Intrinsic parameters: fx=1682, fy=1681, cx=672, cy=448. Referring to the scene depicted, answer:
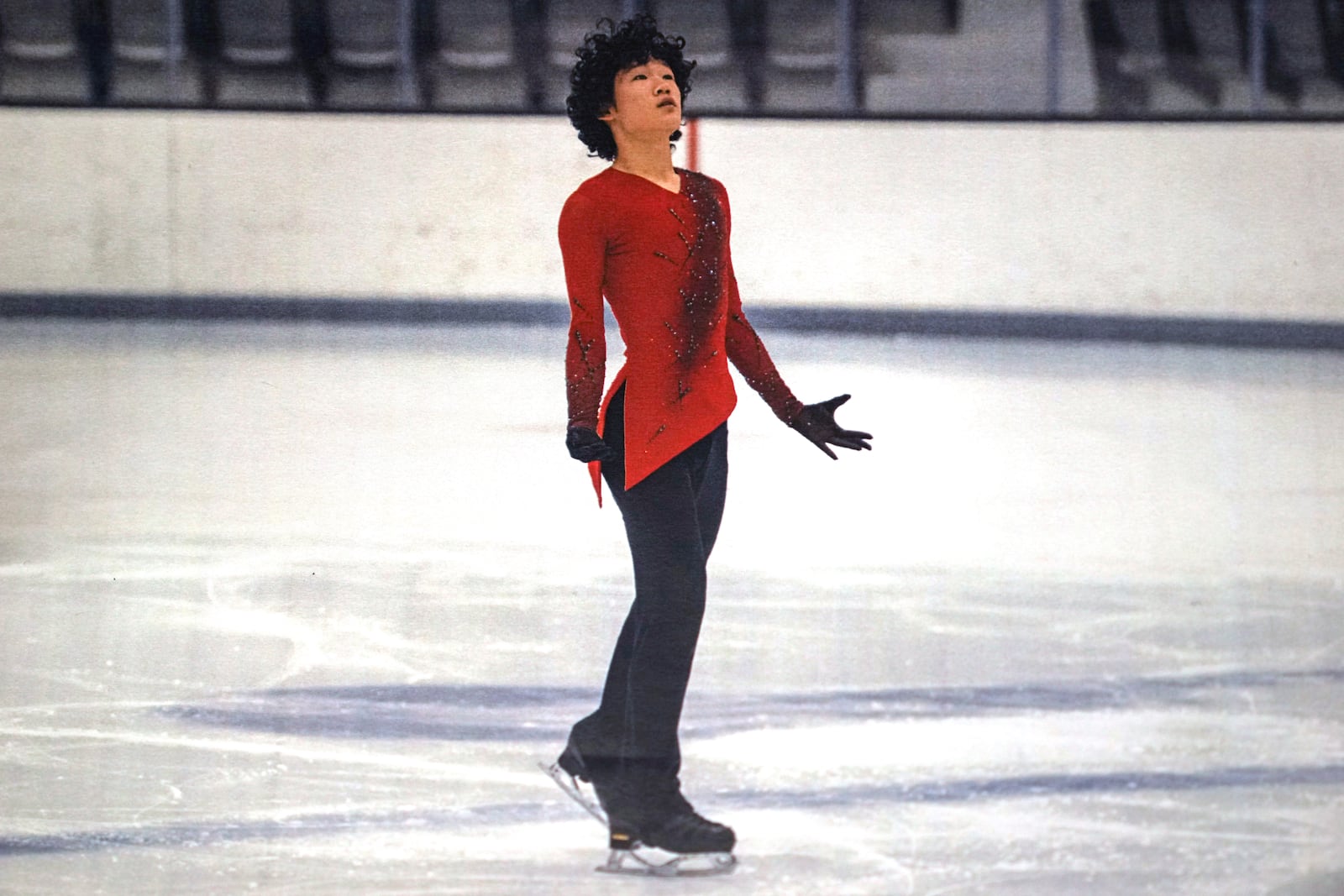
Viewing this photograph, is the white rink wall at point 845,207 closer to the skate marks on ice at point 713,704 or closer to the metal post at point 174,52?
the metal post at point 174,52

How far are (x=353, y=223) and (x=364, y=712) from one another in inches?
174

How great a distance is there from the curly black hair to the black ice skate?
0.91 m

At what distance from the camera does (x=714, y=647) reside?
291cm

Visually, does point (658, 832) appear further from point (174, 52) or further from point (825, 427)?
point (174, 52)

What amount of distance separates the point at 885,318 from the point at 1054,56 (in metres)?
1.23

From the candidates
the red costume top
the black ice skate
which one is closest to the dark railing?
the red costume top

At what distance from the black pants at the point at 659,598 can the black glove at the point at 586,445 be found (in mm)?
92

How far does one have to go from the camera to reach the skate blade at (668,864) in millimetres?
2289

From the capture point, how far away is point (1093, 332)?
7035mm

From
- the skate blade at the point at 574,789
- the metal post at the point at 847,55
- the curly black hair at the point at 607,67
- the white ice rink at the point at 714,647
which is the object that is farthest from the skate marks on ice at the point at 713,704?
the metal post at the point at 847,55

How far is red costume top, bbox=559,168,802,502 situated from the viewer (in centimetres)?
229

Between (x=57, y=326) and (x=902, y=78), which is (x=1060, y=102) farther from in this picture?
(x=57, y=326)

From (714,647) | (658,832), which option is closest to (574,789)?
(658,832)

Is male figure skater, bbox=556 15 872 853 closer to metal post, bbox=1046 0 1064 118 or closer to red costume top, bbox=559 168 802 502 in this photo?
red costume top, bbox=559 168 802 502
